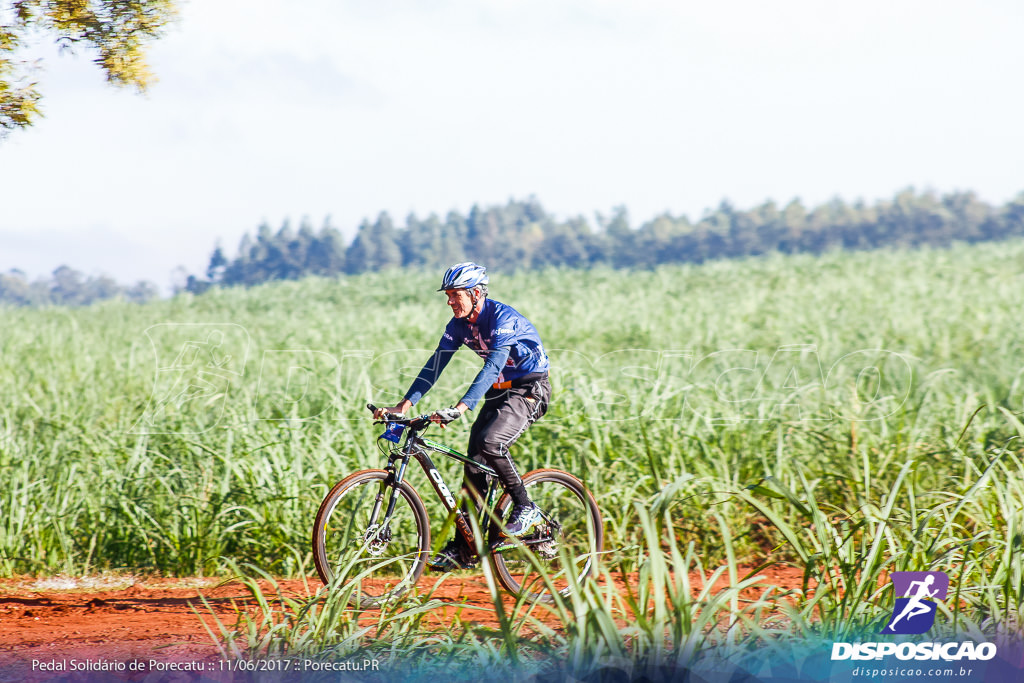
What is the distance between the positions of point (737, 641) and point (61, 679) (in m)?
2.94

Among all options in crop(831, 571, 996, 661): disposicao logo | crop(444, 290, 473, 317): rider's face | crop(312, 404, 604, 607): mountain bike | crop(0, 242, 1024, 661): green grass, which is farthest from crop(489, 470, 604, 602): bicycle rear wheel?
crop(831, 571, 996, 661): disposicao logo

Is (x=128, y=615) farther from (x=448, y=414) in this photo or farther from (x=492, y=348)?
(x=492, y=348)

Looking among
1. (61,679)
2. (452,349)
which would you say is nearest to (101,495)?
(61,679)

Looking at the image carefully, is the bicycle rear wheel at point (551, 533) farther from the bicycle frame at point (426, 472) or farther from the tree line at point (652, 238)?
the tree line at point (652, 238)

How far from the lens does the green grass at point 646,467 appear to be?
3559 mm

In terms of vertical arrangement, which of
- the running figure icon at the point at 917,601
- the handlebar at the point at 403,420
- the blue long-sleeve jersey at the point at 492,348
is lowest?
the running figure icon at the point at 917,601

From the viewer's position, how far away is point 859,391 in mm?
A: 7727

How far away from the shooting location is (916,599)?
3.55 meters

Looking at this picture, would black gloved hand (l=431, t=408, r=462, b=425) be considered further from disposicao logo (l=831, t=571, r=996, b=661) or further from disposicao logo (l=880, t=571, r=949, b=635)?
disposicao logo (l=880, t=571, r=949, b=635)

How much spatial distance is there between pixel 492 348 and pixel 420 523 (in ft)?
3.79

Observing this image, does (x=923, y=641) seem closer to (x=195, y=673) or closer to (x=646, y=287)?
(x=195, y=673)

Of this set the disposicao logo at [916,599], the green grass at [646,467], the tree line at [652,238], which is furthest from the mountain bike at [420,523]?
the tree line at [652,238]

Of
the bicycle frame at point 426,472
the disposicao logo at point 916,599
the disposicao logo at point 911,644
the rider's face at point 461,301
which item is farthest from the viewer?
the bicycle frame at point 426,472

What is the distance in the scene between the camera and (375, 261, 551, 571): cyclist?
174 inches
